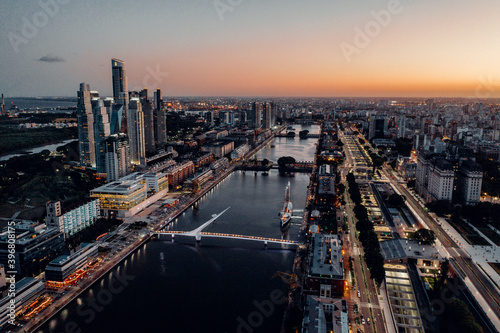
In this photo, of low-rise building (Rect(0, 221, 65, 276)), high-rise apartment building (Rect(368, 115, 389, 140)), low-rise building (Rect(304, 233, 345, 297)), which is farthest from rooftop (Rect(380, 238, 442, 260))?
high-rise apartment building (Rect(368, 115, 389, 140))

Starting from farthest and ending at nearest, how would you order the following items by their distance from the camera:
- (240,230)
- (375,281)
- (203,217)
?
(203,217) → (240,230) → (375,281)

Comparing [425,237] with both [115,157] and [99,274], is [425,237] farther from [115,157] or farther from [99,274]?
[115,157]

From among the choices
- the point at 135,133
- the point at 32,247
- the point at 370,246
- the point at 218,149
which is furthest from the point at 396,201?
the point at 135,133

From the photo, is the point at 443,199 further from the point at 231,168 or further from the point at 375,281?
the point at 231,168

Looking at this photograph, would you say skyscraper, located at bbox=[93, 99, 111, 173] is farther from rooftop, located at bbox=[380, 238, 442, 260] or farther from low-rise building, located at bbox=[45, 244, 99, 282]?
rooftop, located at bbox=[380, 238, 442, 260]

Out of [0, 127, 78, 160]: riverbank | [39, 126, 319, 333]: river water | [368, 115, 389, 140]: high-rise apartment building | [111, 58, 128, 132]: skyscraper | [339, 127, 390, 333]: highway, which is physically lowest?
[39, 126, 319, 333]: river water

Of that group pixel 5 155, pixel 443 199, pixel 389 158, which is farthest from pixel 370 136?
pixel 5 155

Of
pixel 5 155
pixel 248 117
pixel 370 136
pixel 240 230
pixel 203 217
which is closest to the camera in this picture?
Answer: pixel 240 230
